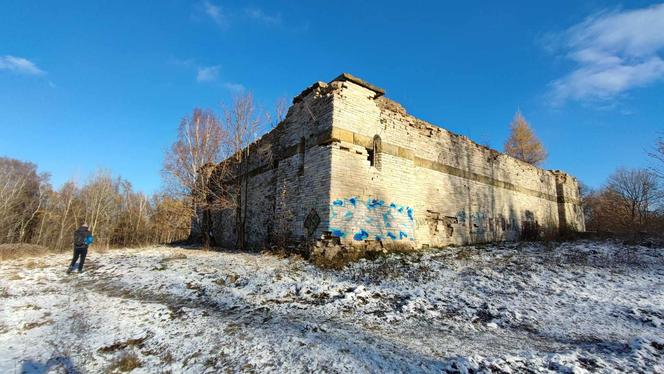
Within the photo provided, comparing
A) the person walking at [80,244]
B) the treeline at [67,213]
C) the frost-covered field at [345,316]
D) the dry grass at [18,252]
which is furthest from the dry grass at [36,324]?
the treeline at [67,213]

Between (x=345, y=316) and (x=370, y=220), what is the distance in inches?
185

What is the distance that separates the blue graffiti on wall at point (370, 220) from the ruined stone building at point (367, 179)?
30 millimetres

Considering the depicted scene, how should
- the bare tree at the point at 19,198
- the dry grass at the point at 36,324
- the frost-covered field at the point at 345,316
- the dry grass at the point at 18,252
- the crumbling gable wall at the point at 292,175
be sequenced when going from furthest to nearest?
the bare tree at the point at 19,198 → the dry grass at the point at 18,252 → the crumbling gable wall at the point at 292,175 → the dry grass at the point at 36,324 → the frost-covered field at the point at 345,316

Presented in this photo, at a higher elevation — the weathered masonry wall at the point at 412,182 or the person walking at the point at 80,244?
Result: the weathered masonry wall at the point at 412,182

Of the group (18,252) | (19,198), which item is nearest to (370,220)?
(18,252)

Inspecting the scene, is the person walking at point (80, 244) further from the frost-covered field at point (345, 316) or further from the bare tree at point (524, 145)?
the bare tree at point (524, 145)

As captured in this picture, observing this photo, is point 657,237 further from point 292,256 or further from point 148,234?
point 148,234

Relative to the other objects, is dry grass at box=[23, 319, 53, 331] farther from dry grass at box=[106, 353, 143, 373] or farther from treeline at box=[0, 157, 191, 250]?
treeline at box=[0, 157, 191, 250]

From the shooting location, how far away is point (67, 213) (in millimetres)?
30406

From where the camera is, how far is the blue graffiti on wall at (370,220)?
9.02 meters

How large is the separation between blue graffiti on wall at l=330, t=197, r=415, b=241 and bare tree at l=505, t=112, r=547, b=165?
22980mm

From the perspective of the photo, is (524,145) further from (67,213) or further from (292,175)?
(67,213)

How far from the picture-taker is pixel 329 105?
31.7 feet

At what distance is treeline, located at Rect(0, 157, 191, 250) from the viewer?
28484mm
